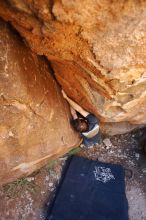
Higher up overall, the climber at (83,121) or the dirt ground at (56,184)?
the climber at (83,121)

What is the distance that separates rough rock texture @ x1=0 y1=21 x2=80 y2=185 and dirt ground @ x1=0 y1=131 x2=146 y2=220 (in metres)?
0.11

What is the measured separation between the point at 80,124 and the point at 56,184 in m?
0.54

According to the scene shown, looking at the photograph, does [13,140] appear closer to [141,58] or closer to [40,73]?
[40,73]

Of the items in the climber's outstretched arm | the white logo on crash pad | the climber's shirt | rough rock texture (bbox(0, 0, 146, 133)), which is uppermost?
rough rock texture (bbox(0, 0, 146, 133))

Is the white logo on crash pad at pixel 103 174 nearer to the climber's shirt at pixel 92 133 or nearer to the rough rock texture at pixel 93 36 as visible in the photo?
the climber's shirt at pixel 92 133

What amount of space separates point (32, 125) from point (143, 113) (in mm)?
860

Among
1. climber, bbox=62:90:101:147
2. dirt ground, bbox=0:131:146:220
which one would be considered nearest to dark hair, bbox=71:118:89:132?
climber, bbox=62:90:101:147

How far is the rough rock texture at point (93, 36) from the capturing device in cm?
137

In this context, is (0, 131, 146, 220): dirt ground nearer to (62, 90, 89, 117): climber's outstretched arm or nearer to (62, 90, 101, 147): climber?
(62, 90, 101, 147): climber

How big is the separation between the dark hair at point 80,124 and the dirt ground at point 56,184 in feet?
1.04

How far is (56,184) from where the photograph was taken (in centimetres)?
256

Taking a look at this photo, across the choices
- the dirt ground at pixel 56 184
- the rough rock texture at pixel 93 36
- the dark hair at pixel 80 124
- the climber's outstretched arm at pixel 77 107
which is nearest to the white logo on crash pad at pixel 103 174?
the dirt ground at pixel 56 184

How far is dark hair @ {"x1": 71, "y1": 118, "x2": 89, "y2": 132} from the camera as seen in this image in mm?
2430

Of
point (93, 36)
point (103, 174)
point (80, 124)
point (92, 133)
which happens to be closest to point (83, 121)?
point (80, 124)
